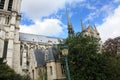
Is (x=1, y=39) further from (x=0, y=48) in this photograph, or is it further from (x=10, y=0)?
(x=10, y=0)

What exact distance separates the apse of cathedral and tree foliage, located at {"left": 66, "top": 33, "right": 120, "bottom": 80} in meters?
3.43

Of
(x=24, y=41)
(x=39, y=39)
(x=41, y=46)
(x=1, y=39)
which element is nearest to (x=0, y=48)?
(x=1, y=39)

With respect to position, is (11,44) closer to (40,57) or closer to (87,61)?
(40,57)

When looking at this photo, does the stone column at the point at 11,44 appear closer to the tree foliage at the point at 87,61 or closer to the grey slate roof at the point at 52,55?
the grey slate roof at the point at 52,55

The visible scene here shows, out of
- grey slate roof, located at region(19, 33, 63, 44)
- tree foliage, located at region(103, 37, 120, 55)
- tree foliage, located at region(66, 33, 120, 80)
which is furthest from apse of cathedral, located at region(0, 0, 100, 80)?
tree foliage, located at region(103, 37, 120, 55)

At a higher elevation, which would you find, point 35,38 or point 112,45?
point 35,38

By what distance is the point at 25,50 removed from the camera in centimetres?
5669

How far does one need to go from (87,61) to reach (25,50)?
3393 centimetres

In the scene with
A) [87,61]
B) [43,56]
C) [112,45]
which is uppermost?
[112,45]

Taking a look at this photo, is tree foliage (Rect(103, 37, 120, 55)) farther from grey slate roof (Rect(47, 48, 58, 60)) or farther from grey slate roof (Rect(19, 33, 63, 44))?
grey slate roof (Rect(19, 33, 63, 44))

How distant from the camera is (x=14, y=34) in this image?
5244cm

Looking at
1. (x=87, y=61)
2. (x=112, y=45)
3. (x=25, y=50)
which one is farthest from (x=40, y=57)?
(x=25, y=50)

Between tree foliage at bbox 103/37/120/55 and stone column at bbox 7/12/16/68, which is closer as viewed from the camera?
tree foliage at bbox 103/37/120/55

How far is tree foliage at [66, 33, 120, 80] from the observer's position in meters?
26.1
